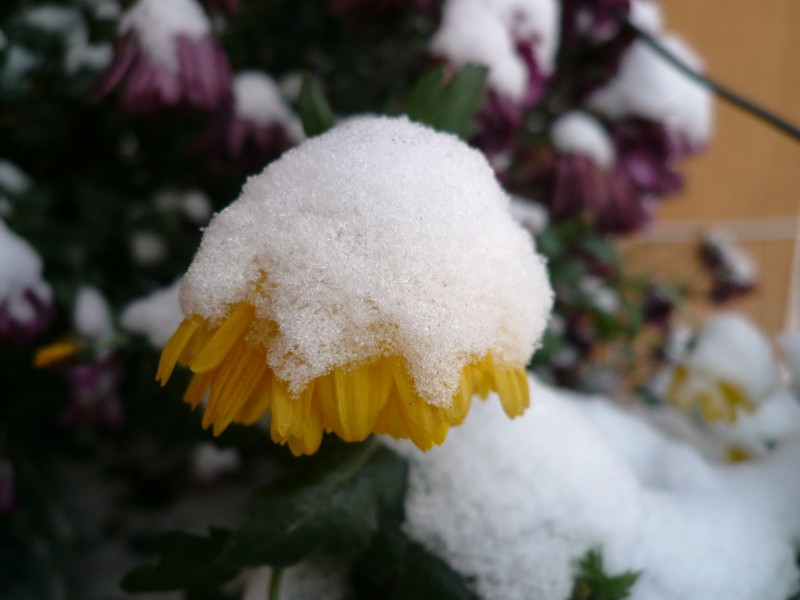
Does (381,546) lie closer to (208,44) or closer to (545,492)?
(545,492)

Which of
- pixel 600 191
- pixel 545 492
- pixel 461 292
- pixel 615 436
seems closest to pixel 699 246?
pixel 600 191

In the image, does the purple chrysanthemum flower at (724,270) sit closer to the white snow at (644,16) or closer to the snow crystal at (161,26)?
the white snow at (644,16)

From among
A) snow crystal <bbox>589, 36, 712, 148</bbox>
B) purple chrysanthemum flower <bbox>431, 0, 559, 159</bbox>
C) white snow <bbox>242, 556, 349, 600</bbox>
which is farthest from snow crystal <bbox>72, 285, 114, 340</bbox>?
snow crystal <bbox>589, 36, 712, 148</bbox>

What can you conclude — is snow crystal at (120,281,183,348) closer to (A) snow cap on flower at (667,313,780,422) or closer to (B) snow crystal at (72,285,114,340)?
(B) snow crystal at (72,285,114,340)

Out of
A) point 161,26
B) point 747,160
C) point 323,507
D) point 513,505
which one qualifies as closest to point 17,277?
point 161,26

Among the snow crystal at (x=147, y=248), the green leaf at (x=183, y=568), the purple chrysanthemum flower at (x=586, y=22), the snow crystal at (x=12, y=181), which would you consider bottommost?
the green leaf at (x=183, y=568)

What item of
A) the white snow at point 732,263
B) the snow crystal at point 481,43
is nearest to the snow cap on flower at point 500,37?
the snow crystal at point 481,43

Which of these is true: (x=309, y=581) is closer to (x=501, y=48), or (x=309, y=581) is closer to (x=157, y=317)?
(x=157, y=317)
